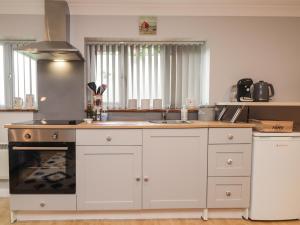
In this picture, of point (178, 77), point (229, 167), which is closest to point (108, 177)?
point (229, 167)

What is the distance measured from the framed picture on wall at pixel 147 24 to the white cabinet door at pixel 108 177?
1373mm

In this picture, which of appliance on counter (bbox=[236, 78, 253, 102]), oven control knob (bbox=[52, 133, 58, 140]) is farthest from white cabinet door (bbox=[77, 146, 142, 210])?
appliance on counter (bbox=[236, 78, 253, 102])

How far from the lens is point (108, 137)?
1992 mm

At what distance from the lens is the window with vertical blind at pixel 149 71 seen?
2.66 m

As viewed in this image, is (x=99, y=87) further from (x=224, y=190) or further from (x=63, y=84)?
(x=224, y=190)

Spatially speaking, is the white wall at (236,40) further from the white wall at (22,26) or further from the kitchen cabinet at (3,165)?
the kitchen cabinet at (3,165)

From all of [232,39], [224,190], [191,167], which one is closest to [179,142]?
[191,167]

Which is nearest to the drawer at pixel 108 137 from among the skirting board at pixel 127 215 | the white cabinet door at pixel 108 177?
the white cabinet door at pixel 108 177

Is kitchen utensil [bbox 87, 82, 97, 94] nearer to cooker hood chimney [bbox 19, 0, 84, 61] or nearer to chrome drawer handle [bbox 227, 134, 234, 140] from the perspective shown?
cooker hood chimney [bbox 19, 0, 84, 61]

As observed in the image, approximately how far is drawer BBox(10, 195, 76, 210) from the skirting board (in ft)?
0.29

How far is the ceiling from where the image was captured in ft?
7.95

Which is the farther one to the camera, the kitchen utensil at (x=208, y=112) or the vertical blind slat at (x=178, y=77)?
the vertical blind slat at (x=178, y=77)

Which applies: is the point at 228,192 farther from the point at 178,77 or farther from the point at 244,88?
the point at 178,77

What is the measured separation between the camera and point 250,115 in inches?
102
